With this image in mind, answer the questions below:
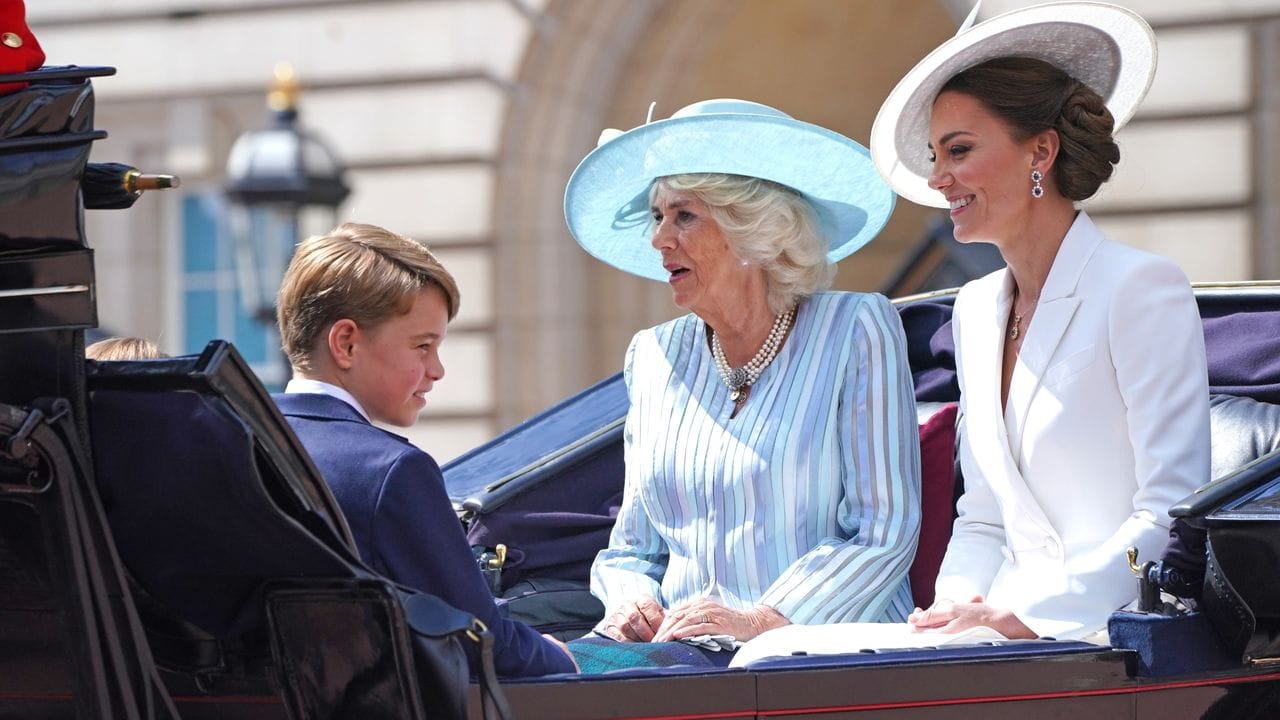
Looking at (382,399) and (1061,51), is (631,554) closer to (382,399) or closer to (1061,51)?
A: (382,399)

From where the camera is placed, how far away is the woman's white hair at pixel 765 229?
295cm

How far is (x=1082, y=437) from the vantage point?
242cm

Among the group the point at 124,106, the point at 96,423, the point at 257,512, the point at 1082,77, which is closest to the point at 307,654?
the point at 257,512

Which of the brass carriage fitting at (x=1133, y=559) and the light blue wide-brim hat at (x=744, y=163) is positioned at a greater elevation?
the light blue wide-brim hat at (x=744, y=163)

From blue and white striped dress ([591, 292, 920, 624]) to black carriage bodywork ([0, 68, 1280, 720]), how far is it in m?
0.61

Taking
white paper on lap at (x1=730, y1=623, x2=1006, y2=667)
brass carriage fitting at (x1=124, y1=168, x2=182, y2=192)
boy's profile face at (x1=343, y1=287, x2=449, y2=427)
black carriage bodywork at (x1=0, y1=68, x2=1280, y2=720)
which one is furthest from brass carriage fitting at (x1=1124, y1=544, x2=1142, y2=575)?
brass carriage fitting at (x1=124, y1=168, x2=182, y2=192)

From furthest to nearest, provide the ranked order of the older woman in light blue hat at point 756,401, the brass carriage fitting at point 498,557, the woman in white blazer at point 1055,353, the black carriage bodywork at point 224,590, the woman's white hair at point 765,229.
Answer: the woman's white hair at point 765,229, the brass carriage fitting at point 498,557, the older woman in light blue hat at point 756,401, the woman in white blazer at point 1055,353, the black carriage bodywork at point 224,590

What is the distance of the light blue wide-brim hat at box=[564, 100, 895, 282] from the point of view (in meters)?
2.89

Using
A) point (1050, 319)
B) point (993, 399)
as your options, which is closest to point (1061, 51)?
point (1050, 319)

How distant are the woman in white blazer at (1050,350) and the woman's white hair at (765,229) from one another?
285 mm

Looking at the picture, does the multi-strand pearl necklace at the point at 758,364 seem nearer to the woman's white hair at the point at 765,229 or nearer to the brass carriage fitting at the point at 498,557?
the woman's white hair at the point at 765,229

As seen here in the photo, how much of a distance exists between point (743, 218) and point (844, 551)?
2.10 ft

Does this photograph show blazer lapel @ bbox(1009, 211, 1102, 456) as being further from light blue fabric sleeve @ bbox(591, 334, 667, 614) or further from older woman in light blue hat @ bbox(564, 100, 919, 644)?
light blue fabric sleeve @ bbox(591, 334, 667, 614)

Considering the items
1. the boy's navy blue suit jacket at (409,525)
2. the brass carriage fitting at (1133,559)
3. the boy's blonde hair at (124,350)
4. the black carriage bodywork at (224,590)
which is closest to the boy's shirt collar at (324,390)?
the boy's navy blue suit jacket at (409,525)
